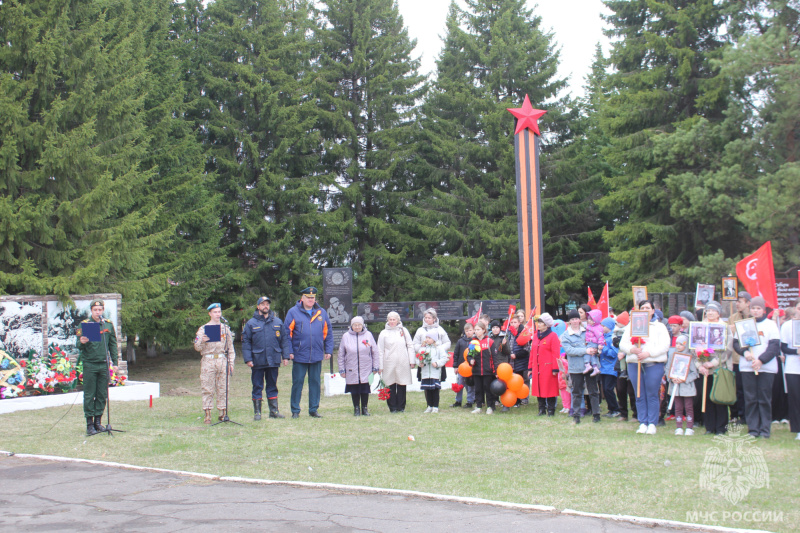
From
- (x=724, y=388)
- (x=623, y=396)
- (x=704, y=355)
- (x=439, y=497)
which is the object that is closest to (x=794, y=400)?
(x=724, y=388)

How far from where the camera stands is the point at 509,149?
3044cm

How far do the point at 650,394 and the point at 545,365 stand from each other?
7.10 feet

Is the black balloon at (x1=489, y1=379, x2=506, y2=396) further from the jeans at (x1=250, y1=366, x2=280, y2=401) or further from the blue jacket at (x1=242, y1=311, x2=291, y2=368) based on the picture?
the jeans at (x1=250, y1=366, x2=280, y2=401)

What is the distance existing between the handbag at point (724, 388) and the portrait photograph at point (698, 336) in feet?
1.28

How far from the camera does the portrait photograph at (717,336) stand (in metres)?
8.80

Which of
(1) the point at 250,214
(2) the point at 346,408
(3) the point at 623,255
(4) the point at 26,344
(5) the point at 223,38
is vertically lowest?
(2) the point at 346,408

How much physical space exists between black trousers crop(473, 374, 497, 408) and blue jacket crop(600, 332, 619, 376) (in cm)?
207

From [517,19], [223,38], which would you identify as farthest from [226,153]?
[517,19]

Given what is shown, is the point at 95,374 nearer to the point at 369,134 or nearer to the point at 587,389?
the point at 587,389

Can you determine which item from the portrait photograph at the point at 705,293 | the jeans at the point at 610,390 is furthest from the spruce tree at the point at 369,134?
the jeans at the point at 610,390

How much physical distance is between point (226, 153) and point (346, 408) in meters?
20.0

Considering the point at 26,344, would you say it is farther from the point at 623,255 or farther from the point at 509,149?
the point at 509,149

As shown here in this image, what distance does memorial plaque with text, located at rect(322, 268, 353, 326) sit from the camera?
1717 cm

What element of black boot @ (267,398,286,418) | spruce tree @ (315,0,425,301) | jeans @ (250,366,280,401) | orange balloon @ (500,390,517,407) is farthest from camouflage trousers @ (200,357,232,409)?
spruce tree @ (315,0,425,301)
